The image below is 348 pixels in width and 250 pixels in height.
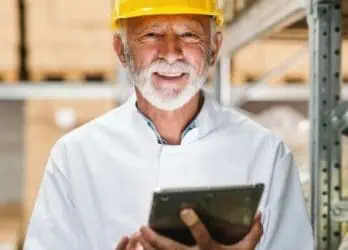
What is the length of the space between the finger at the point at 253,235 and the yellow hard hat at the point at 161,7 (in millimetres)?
543

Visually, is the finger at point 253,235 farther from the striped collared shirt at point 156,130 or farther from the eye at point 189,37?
the eye at point 189,37

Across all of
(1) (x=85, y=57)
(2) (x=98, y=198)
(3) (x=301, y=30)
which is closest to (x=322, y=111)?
(2) (x=98, y=198)

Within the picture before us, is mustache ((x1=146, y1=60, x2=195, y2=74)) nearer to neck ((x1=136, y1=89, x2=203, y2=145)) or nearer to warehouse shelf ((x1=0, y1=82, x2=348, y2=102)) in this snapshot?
neck ((x1=136, y1=89, x2=203, y2=145))

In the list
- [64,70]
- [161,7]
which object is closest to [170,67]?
[161,7]

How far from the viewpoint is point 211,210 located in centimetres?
154

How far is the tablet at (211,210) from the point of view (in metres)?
1.49

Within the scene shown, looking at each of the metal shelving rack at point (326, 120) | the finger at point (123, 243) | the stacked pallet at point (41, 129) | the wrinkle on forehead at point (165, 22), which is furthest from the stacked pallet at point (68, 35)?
the finger at point (123, 243)

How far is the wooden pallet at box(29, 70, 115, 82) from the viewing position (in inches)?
185

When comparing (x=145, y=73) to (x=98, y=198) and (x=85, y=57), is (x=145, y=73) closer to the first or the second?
(x=98, y=198)

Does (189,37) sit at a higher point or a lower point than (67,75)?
higher

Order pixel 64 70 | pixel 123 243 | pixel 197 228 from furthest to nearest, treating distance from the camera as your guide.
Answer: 1. pixel 64 70
2. pixel 123 243
3. pixel 197 228

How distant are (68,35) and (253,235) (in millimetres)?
3187

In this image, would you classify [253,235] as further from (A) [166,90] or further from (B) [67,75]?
(B) [67,75]

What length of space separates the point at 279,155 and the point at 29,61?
3.06 metres
